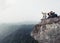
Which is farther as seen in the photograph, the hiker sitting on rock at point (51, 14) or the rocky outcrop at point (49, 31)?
the hiker sitting on rock at point (51, 14)

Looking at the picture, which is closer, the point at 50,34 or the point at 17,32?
the point at 50,34

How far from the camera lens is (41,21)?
18266mm

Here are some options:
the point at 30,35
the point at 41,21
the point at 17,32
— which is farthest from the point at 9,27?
the point at 41,21

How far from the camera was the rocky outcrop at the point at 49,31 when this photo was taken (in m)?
17.2

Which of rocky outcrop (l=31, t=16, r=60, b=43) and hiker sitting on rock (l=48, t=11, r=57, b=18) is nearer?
rocky outcrop (l=31, t=16, r=60, b=43)

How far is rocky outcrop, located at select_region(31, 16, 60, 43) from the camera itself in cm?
1716

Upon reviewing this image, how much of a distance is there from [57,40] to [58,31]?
86cm

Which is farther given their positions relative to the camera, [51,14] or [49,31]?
[51,14]

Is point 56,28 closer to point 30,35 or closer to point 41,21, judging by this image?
point 41,21

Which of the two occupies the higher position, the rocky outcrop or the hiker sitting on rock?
the hiker sitting on rock

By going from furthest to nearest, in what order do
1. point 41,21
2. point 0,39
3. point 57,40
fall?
point 0,39
point 41,21
point 57,40

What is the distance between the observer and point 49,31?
1734 cm

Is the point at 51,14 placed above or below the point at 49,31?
above

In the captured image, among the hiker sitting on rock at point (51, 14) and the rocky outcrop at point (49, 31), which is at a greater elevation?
the hiker sitting on rock at point (51, 14)
